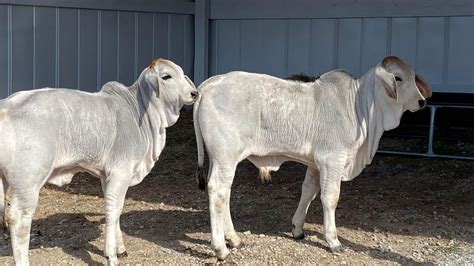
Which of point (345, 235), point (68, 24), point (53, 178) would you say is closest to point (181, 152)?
point (68, 24)

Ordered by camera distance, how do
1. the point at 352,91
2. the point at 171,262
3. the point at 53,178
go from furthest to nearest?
the point at 352,91
the point at 171,262
the point at 53,178

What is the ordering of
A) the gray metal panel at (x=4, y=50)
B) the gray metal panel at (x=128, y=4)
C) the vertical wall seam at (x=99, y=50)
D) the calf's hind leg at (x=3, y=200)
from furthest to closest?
the vertical wall seam at (x=99, y=50) < the gray metal panel at (x=128, y=4) < the gray metal panel at (x=4, y=50) < the calf's hind leg at (x=3, y=200)

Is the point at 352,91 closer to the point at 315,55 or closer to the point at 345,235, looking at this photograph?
the point at 345,235

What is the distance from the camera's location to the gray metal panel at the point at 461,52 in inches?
470

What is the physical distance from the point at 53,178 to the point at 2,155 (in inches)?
24.7

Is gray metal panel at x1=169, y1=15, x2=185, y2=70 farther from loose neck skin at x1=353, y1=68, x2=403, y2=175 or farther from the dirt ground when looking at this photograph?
loose neck skin at x1=353, y1=68, x2=403, y2=175

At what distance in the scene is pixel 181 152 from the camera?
11.5 metres

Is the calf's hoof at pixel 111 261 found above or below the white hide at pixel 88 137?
below

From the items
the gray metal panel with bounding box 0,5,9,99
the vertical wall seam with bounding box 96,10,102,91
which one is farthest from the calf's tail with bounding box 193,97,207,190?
the vertical wall seam with bounding box 96,10,102,91

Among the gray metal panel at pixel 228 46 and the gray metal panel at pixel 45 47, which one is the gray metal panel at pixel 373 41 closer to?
the gray metal panel at pixel 228 46

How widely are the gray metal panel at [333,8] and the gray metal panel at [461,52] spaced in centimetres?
17

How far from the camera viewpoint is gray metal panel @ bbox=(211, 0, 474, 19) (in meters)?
12.1

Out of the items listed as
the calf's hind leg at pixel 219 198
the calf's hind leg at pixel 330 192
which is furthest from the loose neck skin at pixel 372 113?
the calf's hind leg at pixel 219 198

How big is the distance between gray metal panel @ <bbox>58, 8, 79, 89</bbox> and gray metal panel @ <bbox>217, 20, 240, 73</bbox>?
2.95m
